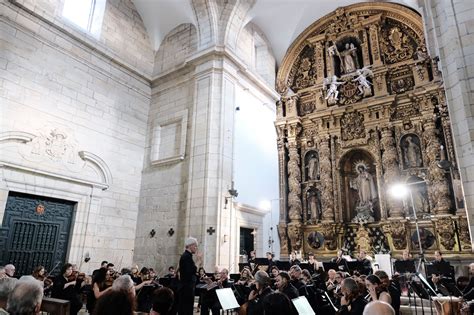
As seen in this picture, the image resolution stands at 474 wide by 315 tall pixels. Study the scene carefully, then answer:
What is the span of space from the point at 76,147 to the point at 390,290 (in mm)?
8493

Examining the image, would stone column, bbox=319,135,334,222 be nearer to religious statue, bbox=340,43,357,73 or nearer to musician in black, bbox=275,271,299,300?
religious statue, bbox=340,43,357,73

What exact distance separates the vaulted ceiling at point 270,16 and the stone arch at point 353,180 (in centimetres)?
545

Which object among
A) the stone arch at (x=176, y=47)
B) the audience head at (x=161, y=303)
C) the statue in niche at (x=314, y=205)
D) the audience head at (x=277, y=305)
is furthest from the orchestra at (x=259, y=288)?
the stone arch at (x=176, y=47)

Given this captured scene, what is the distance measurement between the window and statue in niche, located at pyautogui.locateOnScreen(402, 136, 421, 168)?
11044mm

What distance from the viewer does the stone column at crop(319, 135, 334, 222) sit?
11.7m

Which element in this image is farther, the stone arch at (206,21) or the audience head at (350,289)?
the stone arch at (206,21)

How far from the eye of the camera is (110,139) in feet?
A: 33.8

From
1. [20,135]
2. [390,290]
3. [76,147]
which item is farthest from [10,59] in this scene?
[390,290]

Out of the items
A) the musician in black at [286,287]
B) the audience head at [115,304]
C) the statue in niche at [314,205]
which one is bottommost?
the musician in black at [286,287]

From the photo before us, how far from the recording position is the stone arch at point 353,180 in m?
11.7

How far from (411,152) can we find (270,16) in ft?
24.2

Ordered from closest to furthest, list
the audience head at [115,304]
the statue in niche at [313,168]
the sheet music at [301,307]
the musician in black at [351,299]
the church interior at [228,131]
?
the audience head at [115,304]
the musician in black at [351,299]
the sheet music at [301,307]
the church interior at [228,131]
the statue in niche at [313,168]

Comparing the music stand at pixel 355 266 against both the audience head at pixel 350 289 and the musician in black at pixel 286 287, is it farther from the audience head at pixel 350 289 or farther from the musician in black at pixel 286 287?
the audience head at pixel 350 289

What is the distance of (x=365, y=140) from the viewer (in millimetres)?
11953
